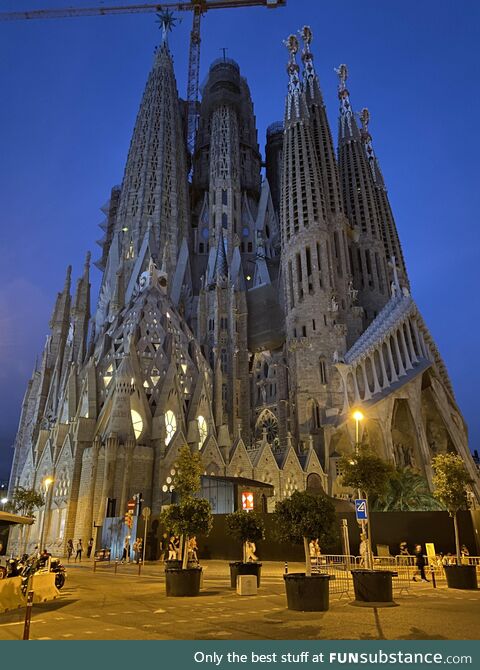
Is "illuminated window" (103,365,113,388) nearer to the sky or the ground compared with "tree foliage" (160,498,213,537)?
nearer to the sky

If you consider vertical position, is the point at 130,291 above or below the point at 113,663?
above

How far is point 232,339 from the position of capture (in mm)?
57781

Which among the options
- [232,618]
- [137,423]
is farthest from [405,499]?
[232,618]

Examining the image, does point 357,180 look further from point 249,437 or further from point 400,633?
point 400,633

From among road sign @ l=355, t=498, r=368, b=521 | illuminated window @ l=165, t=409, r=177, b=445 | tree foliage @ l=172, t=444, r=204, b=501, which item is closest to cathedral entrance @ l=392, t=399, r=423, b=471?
illuminated window @ l=165, t=409, r=177, b=445

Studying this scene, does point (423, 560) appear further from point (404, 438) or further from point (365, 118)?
point (365, 118)

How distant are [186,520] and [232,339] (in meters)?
43.1

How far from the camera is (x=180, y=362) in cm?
5172

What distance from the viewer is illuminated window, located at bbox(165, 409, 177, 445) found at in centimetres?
4497

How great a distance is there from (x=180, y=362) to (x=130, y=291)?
41.1 ft

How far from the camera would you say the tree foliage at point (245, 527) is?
55.6ft

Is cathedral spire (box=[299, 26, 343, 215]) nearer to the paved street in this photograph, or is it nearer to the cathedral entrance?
the cathedral entrance

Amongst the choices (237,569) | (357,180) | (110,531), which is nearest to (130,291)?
(110,531)

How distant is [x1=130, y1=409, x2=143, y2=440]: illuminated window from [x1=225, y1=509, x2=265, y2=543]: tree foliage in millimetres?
27183
